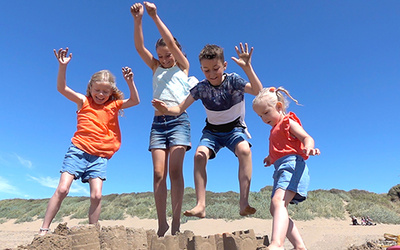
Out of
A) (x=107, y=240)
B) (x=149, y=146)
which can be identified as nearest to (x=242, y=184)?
(x=149, y=146)

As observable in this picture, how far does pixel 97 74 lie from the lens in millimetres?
4508

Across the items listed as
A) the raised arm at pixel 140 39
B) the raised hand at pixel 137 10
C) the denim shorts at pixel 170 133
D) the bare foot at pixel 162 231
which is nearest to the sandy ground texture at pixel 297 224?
the bare foot at pixel 162 231

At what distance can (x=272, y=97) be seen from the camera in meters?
3.56

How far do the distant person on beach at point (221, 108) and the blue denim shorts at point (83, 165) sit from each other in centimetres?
97

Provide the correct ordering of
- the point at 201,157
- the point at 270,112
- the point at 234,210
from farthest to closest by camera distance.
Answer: the point at 234,210
the point at 201,157
the point at 270,112

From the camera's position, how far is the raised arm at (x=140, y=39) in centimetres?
452

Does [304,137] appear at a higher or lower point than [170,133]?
lower

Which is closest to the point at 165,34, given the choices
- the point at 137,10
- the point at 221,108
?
the point at 137,10

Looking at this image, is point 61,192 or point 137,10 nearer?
point 61,192

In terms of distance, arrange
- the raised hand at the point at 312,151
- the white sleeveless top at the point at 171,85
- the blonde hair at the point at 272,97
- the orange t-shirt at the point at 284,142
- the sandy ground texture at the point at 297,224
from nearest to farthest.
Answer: the raised hand at the point at 312,151
the orange t-shirt at the point at 284,142
the blonde hair at the point at 272,97
the white sleeveless top at the point at 171,85
the sandy ground texture at the point at 297,224

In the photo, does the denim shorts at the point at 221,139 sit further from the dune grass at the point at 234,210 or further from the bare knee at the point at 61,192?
the dune grass at the point at 234,210

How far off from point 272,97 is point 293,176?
83 centimetres

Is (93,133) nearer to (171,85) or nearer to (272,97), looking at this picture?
(171,85)

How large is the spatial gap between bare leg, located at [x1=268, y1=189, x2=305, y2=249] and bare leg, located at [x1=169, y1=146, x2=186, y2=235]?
139cm
